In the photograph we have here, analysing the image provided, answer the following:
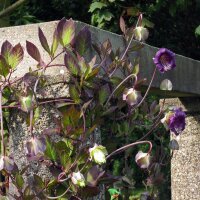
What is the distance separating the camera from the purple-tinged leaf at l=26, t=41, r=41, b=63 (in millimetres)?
1921

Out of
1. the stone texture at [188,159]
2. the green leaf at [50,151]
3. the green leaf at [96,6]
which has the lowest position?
the stone texture at [188,159]

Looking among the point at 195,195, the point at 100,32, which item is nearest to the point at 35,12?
the point at 195,195

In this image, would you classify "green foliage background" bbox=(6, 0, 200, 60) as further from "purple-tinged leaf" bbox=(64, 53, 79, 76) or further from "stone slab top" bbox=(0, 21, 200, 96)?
"purple-tinged leaf" bbox=(64, 53, 79, 76)

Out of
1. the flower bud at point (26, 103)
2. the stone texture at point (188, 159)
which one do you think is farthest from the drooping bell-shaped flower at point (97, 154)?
the stone texture at point (188, 159)

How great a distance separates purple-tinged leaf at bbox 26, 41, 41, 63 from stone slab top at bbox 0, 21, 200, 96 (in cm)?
10

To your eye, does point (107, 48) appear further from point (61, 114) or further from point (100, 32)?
point (61, 114)

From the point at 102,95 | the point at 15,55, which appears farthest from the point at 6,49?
the point at 102,95

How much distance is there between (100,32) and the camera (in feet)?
7.56

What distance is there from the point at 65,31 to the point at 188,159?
9.35 ft

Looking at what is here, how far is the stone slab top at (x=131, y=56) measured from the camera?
2079mm

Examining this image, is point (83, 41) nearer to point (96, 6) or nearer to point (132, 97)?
point (132, 97)

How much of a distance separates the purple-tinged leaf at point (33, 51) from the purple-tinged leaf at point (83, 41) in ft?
0.46

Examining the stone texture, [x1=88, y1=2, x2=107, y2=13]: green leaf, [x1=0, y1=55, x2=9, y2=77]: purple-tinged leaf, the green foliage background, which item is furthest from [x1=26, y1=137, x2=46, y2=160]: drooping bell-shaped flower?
the green foliage background

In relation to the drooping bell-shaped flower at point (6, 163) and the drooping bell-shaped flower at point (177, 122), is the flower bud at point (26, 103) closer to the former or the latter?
the drooping bell-shaped flower at point (6, 163)
